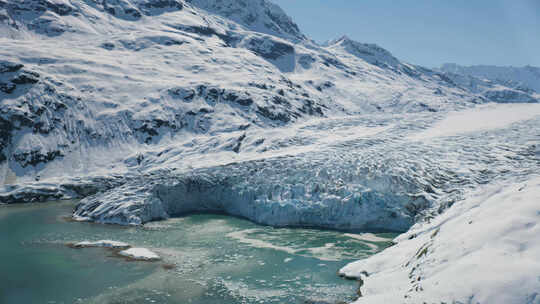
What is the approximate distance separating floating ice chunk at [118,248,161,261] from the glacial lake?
0.62 metres

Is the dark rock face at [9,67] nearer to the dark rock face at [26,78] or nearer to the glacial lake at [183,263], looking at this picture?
the dark rock face at [26,78]

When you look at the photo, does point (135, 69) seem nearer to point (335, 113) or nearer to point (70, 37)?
point (70, 37)

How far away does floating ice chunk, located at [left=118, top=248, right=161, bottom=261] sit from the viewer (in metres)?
23.1

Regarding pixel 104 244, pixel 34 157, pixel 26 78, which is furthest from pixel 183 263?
pixel 26 78

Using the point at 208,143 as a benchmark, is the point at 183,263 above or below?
below

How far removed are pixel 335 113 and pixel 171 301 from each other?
318 ft

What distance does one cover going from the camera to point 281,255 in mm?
23812

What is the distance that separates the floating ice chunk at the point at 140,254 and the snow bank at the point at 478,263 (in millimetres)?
13780

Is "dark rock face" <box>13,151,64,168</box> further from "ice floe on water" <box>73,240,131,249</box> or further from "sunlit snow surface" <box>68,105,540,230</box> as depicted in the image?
"ice floe on water" <box>73,240,131,249</box>

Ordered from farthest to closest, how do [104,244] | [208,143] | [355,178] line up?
[208,143], [355,178], [104,244]

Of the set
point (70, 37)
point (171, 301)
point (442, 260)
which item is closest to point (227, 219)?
point (171, 301)

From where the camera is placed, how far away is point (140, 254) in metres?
23.5

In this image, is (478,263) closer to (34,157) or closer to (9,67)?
(34,157)

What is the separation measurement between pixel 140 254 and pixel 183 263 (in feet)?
11.0
